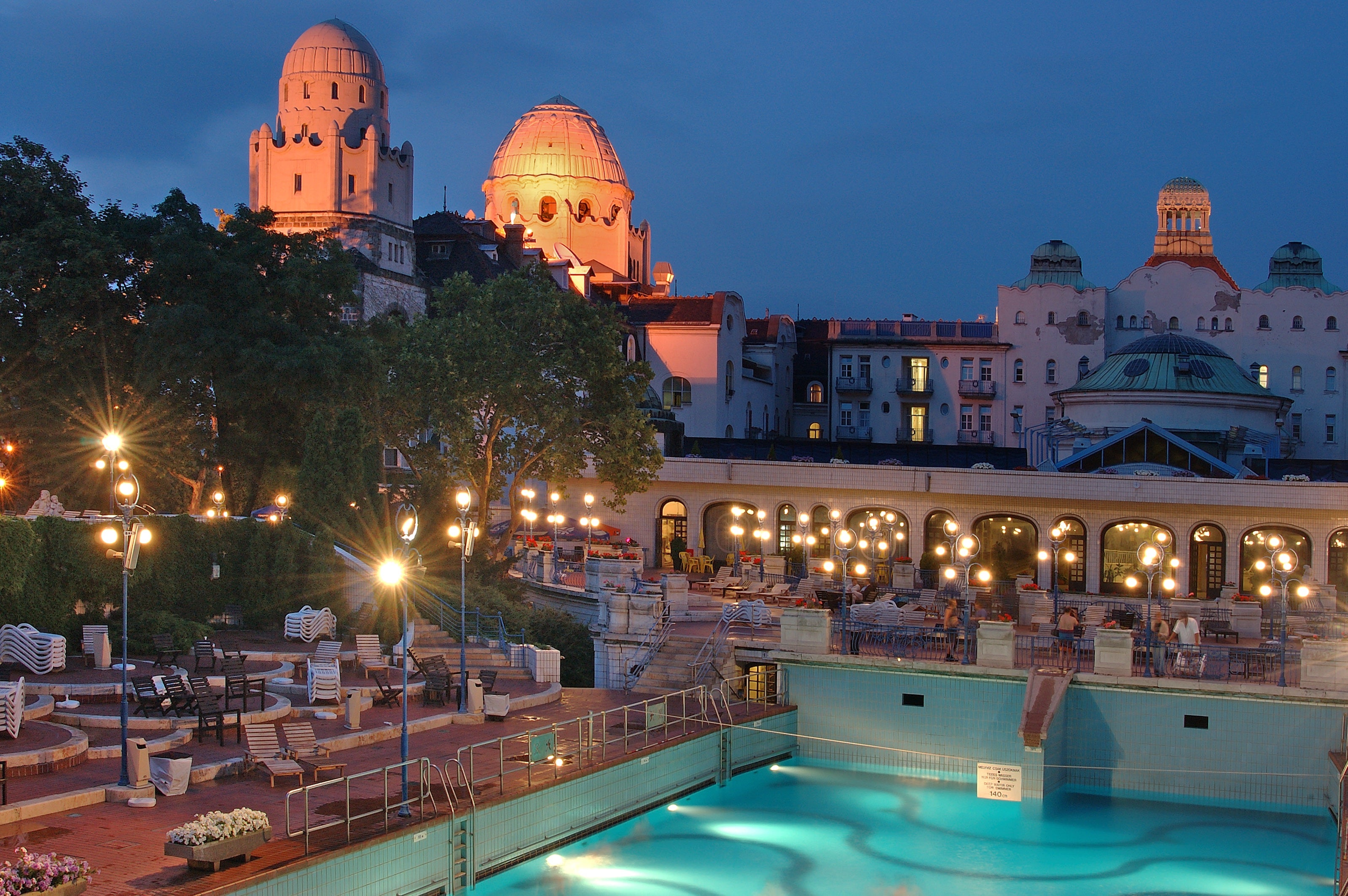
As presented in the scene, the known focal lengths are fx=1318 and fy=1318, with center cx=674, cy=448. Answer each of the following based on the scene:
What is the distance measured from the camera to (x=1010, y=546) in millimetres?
44719

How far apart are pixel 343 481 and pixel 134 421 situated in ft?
28.1

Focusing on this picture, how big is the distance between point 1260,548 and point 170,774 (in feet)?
115

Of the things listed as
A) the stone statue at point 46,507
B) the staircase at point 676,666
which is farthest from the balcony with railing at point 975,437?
the stone statue at point 46,507

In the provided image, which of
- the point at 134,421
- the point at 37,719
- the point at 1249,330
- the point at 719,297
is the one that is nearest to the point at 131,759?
the point at 37,719

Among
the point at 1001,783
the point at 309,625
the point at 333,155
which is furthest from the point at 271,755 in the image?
the point at 333,155

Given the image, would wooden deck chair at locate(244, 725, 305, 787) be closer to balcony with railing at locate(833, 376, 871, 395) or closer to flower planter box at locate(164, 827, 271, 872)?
flower planter box at locate(164, 827, 271, 872)

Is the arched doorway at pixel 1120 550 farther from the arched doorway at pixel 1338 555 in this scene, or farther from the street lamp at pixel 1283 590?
the street lamp at pixel 1283 590

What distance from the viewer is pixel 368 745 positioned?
21406mm

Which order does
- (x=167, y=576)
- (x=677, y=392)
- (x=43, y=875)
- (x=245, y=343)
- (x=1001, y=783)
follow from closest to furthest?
(x=43, y=875) < (x=1001, y=783) < (x=167, y=576) < (x=245, y=343) < (x=677, y=392)

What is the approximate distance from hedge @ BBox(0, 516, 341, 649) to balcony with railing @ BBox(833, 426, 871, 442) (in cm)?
5417

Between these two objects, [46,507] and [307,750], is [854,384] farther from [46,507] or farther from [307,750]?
[307,750]

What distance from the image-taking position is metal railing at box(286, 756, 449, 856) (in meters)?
15.7

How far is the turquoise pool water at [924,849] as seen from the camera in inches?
780

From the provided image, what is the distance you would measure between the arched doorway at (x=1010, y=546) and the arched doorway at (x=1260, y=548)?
6.35 m
